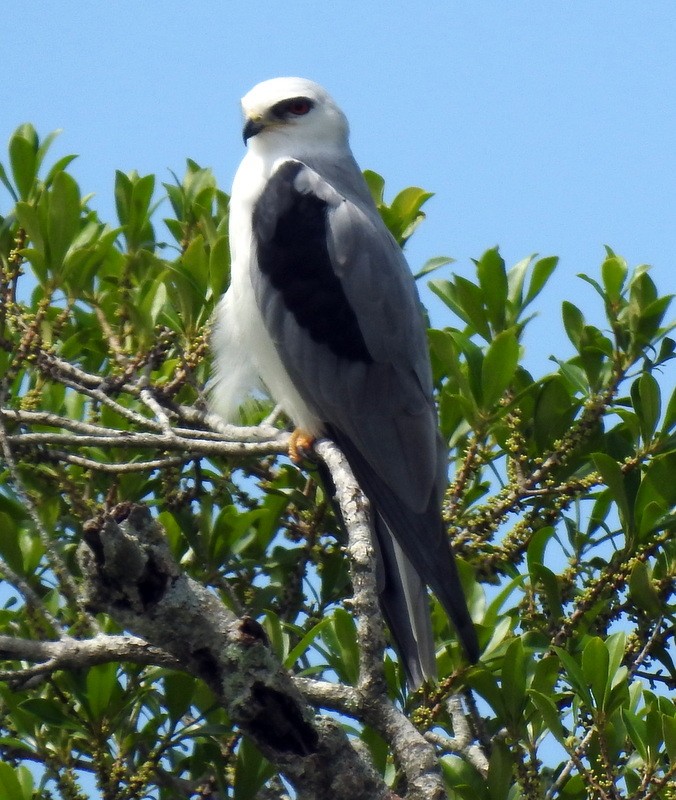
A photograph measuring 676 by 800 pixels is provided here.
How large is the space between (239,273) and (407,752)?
92.2 inches

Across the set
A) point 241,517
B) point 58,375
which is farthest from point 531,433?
point 58,375

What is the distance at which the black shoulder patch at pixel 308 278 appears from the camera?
165 inches

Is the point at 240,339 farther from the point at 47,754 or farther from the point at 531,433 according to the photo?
the point at 47,754

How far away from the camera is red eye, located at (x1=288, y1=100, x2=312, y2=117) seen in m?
4.78

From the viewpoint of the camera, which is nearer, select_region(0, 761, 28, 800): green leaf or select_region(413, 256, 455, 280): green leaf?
select_region(0, 761, 28, 800): green leaf

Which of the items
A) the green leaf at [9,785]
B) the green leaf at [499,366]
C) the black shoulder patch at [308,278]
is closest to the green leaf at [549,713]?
the green leaf at [499,366]

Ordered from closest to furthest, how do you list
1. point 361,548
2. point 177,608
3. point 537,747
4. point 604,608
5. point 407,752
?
point 407,752 < point 177,608 < point 361,548 < point 537,747 < point 604,608

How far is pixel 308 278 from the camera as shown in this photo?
421cm

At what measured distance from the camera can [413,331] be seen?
4059 millimetres

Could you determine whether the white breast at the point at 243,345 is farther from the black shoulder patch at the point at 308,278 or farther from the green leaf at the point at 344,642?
the green leaf at the point at 344,642

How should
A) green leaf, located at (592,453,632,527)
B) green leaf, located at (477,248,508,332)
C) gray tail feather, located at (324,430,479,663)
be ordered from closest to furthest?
1. gray tail feather, located at (324,430,479,663)
2. green leaf, located at (592,453,632,527)
3. green leaf, located at (477,248,508,332)

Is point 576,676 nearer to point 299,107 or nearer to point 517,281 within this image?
point 517,281

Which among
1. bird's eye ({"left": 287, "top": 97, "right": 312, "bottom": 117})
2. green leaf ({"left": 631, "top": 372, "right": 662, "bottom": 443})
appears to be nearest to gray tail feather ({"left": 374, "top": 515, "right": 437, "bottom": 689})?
green leaf ({"left": 631, "top": 372, "right": 662, "bottom": 443})

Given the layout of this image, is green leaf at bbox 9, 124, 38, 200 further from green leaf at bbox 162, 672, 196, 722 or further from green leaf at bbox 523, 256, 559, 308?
green leaf at bbox 162, 672, 196, 722
